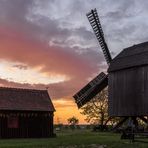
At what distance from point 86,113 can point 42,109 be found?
29.7 metres

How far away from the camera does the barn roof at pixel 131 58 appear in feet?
157

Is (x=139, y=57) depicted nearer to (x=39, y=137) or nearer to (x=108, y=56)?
(x=108, y=56)

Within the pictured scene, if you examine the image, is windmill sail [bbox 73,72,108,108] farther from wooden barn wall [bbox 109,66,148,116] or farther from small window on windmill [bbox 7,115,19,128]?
small window on windmill [bbox 7,115,19,128]

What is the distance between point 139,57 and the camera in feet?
159

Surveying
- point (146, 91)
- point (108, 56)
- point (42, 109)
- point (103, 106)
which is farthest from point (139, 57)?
point (103, 106)

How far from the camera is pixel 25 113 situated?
172 ft

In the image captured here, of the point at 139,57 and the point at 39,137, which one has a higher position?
the point at 139,57

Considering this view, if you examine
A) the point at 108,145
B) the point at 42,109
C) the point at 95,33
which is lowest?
the point at 108,145

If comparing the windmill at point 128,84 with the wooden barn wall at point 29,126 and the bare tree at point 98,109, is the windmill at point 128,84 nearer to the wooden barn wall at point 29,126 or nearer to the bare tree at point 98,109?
the wooden barn wall at point 29,126

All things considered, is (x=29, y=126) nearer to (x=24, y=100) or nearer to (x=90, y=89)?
(x=24, y=100)

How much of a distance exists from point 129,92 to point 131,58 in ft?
12.2

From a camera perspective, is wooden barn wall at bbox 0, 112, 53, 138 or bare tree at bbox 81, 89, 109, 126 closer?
wooden barn wall at bbox 0, 112, 53, 138

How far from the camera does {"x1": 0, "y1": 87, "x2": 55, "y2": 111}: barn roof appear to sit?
51844mm

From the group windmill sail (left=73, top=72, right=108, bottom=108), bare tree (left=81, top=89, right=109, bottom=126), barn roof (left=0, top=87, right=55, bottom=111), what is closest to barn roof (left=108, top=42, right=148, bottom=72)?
windmill sail (left=73, top=72, right=108, bottom=108)
